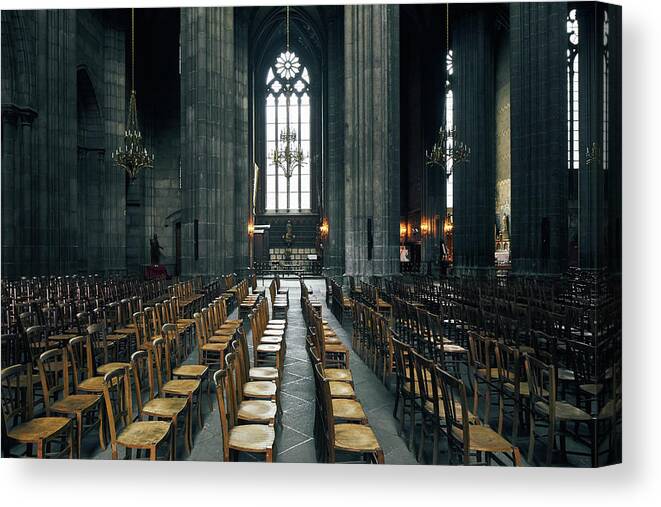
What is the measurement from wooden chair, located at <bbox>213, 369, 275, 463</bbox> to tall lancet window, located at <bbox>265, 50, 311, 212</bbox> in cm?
3046

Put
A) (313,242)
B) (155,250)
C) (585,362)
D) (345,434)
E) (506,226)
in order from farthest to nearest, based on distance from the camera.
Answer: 1. (313,242)
2. (506,226)
3. (155,250)
4. (585,362)
5. (345,434)

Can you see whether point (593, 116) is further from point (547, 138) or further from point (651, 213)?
point (547, 138)

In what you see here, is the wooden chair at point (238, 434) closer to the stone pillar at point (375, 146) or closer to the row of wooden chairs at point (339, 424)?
the row of wooden chairs at point (339, 424)

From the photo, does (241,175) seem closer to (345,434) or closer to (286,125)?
Result: (286,125)

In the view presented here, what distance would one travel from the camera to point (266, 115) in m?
34.5

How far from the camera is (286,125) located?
33969 millimetres

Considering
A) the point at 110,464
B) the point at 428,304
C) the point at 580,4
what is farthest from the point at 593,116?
the point at 428,304

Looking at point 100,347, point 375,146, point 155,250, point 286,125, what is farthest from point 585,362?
point 286,125

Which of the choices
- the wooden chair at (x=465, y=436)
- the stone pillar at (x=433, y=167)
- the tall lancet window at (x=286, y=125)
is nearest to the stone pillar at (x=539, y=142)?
the wooden chair at (x=465, y=436)

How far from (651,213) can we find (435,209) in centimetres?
2448

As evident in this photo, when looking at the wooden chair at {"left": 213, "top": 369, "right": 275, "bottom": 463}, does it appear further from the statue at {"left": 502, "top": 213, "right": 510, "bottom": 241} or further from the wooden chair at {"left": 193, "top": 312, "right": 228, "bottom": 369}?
the statue at {"left": 502, "top": 213, "right": 510, "bottom": 241}

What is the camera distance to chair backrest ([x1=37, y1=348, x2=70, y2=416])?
402 centimetres

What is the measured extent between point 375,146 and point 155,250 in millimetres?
16215

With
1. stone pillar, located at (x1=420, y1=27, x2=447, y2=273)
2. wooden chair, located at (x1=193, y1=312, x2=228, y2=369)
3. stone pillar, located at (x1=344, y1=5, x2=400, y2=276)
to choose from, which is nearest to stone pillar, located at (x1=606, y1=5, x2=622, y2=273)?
wooden chair, located at (x1=193, y1=312, x2=228, y2=369)
